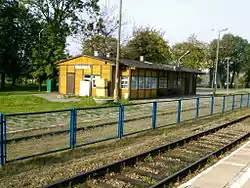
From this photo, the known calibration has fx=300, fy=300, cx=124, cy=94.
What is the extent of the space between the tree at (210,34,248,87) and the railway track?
250ft

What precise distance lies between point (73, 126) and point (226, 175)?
14.8ft

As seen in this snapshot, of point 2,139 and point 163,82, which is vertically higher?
point 163,82

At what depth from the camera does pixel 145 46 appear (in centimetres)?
5319

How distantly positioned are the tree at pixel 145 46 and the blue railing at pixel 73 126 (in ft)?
119

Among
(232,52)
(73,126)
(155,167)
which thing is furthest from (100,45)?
(232,52)

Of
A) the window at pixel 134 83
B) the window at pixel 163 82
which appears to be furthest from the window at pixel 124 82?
the window at pixel 163 82

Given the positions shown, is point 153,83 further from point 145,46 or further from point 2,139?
point 2,139

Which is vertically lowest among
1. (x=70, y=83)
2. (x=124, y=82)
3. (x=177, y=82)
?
(x=70, y=83)

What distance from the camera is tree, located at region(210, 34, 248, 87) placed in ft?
281

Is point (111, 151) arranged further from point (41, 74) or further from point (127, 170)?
point (41, 74)

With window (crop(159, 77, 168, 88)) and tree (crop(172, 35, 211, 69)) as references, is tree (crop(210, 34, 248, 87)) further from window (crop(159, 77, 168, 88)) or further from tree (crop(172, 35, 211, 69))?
window (crop(159, 77, 168, 88))

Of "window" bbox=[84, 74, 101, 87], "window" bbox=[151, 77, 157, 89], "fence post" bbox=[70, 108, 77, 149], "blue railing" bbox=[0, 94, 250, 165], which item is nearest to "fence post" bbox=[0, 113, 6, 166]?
"blue railing" bbox=[0, 94, 250, 165]

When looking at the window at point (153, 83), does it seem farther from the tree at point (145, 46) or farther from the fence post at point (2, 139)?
the fence post at point (2, 139)

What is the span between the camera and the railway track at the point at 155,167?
20.4 ft
